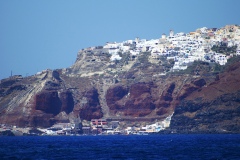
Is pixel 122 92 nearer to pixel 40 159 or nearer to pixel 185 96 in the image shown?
pixel 185 96

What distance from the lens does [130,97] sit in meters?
181

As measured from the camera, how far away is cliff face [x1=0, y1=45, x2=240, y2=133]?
157500 millimetres

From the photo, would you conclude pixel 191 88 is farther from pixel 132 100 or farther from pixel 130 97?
pixel 130 97

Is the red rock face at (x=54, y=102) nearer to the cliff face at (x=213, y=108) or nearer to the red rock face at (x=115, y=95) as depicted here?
the red rock face at (x=115, y=95)

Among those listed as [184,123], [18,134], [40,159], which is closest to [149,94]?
[184,123]

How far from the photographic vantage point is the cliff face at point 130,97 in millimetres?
157500

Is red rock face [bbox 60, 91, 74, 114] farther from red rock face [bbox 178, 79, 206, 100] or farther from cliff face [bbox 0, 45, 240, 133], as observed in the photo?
red rock face [bbox 178, 79, 206, 100]

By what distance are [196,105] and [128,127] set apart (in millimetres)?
25295

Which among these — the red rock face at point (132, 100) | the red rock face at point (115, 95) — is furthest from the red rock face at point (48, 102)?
the red rock face at point (115, 95)

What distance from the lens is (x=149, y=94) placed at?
179m

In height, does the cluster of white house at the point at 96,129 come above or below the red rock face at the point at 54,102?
Result: below

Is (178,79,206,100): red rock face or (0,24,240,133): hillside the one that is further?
(178,79,206,100): red rock face

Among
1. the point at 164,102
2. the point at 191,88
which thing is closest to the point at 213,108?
the point at 191,88

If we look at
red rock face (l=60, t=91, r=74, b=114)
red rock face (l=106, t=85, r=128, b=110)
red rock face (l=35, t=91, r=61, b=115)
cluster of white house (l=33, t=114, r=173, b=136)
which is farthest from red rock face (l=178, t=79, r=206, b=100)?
red rock face (l=35, t=91, r=61, b=115)
